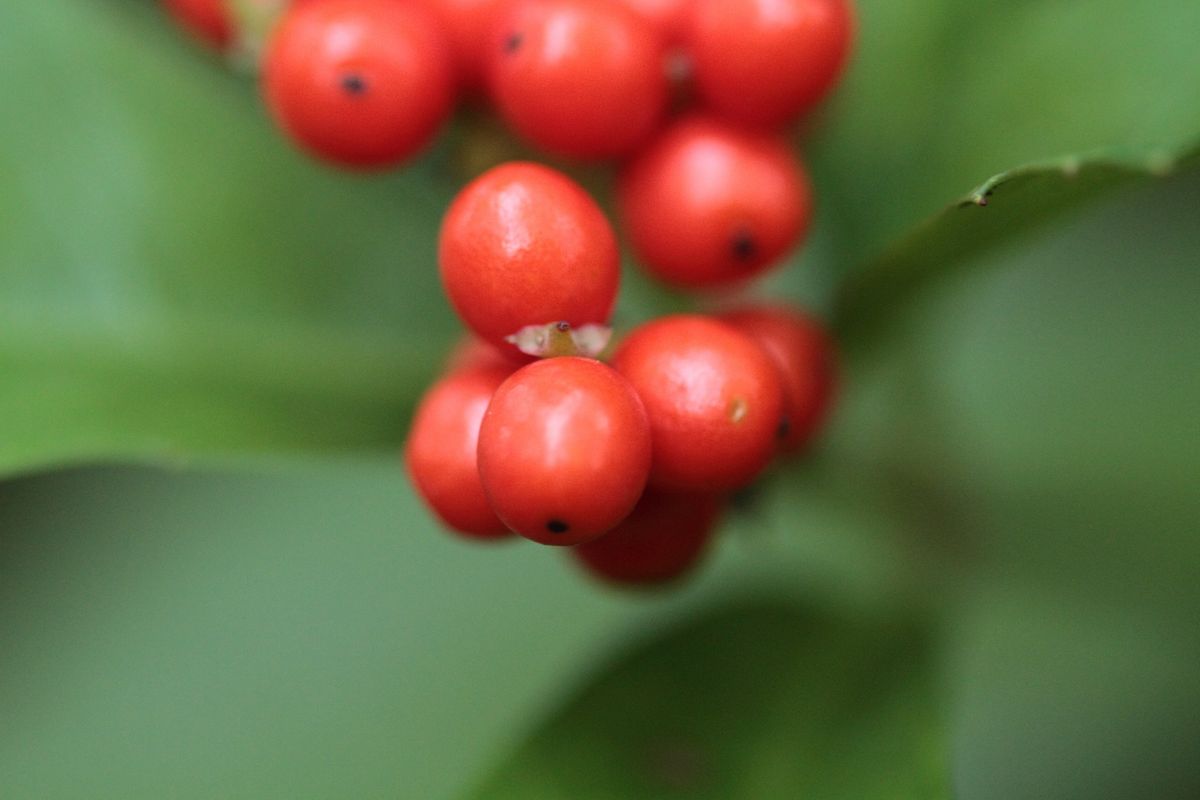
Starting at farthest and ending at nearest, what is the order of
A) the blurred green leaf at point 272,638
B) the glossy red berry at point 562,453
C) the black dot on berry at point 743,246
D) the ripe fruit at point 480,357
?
the blurred green leaf at point 272,638, the black dot on berry at point 743,246, the ripe fruit at point 480,357, the glossy red berry at point 562,453

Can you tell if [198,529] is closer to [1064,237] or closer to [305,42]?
[305,42]

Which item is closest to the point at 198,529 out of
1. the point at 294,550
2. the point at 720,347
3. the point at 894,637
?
the point at 294,550

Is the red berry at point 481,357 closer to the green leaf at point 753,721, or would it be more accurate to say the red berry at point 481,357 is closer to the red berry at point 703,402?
the red berry at point 703,402

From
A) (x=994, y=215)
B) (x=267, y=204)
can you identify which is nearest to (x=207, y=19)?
(x=267, y=204)

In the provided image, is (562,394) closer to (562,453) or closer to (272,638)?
(562,453)

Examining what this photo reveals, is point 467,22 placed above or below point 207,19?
below

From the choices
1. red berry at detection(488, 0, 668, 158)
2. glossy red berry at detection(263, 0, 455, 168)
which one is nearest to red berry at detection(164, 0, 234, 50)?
glossy red berry at detection(263, 0, 455, 168)

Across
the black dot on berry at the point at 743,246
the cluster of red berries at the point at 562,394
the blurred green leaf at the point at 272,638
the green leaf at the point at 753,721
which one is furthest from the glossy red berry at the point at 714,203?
the blurred green leaf at the point at 272,638
